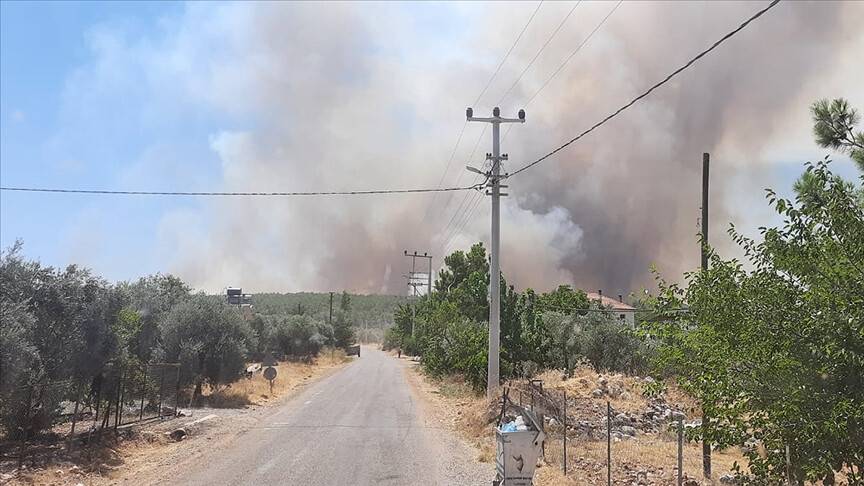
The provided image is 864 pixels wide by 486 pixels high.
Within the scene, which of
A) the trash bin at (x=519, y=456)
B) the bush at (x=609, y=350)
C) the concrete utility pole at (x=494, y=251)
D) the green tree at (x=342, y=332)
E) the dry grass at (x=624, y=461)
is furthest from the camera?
the green tree at (x=342, y=332)

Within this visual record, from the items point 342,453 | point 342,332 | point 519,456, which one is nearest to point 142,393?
point 342,453

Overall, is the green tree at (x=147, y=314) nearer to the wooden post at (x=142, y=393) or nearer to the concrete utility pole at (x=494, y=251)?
the wooden post at (x=142, y=393)

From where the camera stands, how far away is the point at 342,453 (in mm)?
15117

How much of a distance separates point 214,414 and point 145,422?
3.88 m

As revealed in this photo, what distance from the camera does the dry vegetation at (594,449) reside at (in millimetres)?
12781

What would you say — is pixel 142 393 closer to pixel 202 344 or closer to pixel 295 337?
pixel 202 344

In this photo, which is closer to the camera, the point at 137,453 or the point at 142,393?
the point at 137,453

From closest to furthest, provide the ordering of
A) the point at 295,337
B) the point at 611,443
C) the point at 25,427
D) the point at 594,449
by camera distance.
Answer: the point at 25,427, the point at 594,449, the point at 611,443, the point at 295,337

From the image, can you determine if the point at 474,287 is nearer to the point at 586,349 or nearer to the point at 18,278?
the point at 586,349

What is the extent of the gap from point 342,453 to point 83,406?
8.55 m

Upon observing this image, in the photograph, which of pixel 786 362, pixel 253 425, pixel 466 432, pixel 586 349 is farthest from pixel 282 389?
pixel 786 362

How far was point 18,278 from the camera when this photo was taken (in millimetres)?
13586

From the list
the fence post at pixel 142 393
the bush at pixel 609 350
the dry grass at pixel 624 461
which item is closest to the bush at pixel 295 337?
the bush at pixel 609 350

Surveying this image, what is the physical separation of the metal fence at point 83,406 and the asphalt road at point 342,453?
314cm
